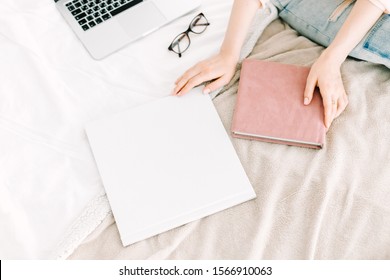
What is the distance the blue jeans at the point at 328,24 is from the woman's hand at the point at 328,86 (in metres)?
0.09

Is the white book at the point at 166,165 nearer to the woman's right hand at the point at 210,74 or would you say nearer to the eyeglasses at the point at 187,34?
the woman's right hand at the point at 210,74

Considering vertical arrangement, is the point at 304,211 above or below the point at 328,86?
below

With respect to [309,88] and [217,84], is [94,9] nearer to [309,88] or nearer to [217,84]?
[217,84]

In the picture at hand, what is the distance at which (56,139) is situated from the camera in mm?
834

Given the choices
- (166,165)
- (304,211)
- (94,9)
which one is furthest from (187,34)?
(304,211)

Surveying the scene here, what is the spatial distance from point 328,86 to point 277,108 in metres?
0.10

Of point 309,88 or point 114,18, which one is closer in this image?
point 309,88

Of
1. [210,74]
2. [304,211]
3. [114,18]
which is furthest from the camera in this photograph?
[114,18]

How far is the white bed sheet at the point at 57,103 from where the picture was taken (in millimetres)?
759

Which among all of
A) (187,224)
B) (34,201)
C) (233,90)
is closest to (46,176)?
(34,201)

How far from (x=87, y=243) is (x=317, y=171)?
16.6 inches

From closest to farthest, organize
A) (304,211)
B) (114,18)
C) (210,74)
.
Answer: (304,211), (210,74), (114,18)

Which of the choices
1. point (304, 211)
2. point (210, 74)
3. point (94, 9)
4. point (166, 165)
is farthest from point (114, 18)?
point (304, 211)

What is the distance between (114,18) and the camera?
0.97m
